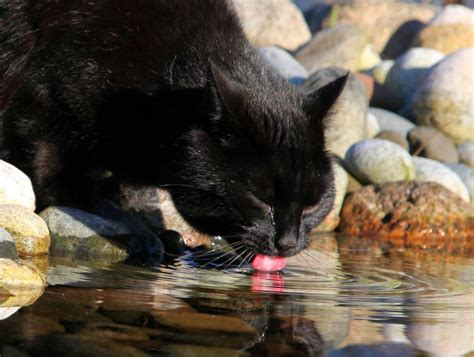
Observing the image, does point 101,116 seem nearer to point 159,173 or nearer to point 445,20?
point 159,173

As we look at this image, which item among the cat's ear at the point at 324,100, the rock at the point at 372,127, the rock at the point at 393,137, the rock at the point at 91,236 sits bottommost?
the rock at the point at 91,236

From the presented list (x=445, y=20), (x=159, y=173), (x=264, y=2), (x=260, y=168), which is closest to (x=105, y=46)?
(x=159, y=173)

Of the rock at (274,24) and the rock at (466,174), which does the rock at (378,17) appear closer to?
the rock at (274,24)

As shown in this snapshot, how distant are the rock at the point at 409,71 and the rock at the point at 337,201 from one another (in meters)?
3.54

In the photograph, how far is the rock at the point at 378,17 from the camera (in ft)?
51.2

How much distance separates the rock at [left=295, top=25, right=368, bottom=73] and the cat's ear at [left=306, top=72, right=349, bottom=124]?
641cm

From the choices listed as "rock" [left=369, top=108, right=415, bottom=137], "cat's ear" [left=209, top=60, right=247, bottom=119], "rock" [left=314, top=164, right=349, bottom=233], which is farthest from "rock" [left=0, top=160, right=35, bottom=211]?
"rock" [left=369, top=108, right=415, bottom=137]

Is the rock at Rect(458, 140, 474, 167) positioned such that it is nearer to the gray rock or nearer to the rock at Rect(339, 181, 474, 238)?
the rock at Rect(339, 181, 474, 238)

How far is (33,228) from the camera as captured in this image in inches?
216

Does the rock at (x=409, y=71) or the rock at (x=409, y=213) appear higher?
the rock at (x=409, y=71)

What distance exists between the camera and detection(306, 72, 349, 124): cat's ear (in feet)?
17.1

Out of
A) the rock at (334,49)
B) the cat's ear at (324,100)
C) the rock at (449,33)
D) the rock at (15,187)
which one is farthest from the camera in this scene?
the rock at (449,33)

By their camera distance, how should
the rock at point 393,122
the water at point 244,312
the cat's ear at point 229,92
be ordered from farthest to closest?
1. the rock at point 393,122
2. the cat's ear at point 229,92
3. the water at point 244,312

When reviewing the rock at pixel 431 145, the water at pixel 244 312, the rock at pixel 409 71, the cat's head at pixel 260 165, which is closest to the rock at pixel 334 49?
the rock at pixel 409 71
